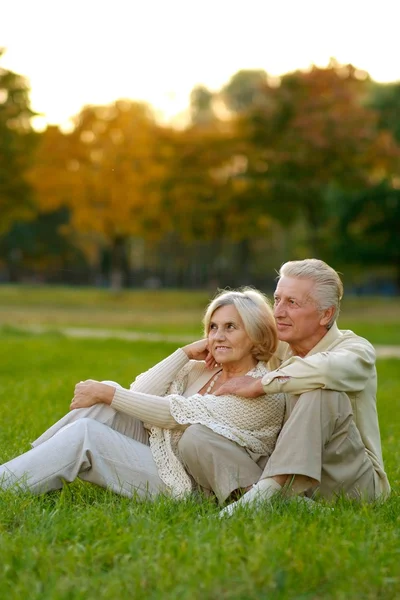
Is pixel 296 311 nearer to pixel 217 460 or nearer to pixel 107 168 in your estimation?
pixel 217 460

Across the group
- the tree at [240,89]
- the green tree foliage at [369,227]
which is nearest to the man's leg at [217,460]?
the green tree foliage at [369,227]

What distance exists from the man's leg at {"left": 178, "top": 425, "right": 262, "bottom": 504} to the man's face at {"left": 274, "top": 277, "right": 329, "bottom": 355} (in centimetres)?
61

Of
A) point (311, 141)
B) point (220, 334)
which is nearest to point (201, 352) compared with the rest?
point (220, 334)

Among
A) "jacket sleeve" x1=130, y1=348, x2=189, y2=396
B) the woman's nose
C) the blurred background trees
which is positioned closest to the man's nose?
the woman's nose

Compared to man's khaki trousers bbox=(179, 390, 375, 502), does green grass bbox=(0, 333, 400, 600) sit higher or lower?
lower

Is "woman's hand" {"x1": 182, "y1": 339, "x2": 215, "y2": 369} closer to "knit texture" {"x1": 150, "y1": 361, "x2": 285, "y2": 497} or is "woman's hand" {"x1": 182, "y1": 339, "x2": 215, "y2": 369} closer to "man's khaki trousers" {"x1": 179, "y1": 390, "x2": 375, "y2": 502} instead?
"knit texture" {"x1": 150, "y1": 361, "x2": 285, "y2": 497}

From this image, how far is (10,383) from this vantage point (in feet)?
34.3

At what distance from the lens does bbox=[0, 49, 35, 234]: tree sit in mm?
35219

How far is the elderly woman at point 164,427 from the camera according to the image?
15.5 feet

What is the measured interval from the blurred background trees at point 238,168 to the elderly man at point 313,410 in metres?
30.5

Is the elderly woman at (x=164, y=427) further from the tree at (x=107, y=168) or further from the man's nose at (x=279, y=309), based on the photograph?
the tree at (x=107, y=168)

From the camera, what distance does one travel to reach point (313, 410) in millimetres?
4488

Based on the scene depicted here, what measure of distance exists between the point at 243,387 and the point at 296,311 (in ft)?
1.46

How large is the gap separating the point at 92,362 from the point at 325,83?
2490 cm
